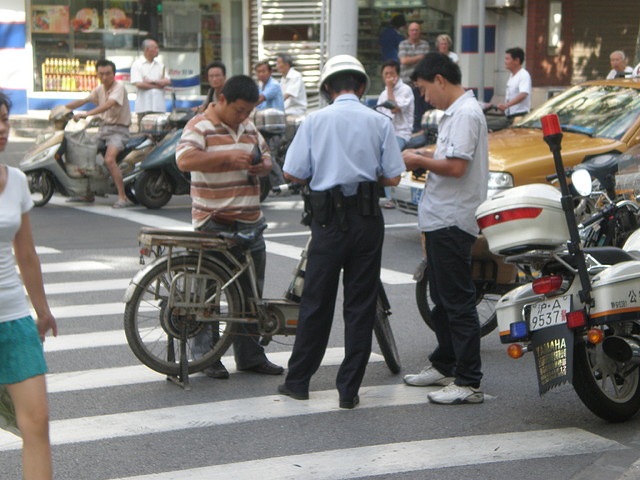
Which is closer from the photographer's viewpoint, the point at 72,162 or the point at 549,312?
the point at 549,312

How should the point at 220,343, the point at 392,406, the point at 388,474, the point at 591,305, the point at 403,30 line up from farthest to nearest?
the point at 403,30, the point at 220,343, the point at 392,406, the point at 591,305, the point at 388,474

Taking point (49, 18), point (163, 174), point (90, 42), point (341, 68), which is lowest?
point (163, 174)

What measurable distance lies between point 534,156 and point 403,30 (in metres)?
13.4

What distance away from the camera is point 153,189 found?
44.3ft

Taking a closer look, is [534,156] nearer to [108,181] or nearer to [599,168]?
[599,168]

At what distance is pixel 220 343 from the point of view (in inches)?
252

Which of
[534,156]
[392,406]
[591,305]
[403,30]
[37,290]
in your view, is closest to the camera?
[37,290]

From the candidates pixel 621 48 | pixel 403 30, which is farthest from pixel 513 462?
pixel 621 48

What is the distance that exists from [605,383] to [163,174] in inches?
340

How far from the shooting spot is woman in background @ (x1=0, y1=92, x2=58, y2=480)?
3.91m

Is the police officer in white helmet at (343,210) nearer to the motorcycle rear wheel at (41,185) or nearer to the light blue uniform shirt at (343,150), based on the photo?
the light blue uniform shirt at (343,150)

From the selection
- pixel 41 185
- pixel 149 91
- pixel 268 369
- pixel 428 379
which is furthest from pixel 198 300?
pixel 149 91

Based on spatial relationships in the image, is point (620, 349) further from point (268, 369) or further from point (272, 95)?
point (272, 95)

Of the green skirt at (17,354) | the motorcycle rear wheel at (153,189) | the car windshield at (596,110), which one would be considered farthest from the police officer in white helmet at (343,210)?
the motorcycle rear wheel at (153,189)
